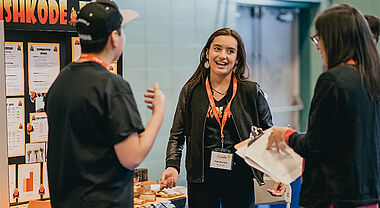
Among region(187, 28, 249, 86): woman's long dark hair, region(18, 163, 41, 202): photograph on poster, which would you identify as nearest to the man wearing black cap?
region(187, 28, 249, 86): woman's long dark hair

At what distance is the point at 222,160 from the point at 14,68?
1.45m

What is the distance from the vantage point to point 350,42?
1966 millimetres

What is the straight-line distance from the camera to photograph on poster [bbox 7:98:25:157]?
10.4ft

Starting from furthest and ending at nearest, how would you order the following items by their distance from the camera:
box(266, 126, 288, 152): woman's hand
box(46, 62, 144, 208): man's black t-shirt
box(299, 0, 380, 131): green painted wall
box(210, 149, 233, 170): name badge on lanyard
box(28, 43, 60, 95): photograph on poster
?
box(299, 0, 380, 131): green painted wall < box(28, 43, 60, 95): photograph on poster < box(210, 149, 233, 170): name badge on lanyard < box(266, 126, 288, 152): woman's hand < box(46, 62, 144, 208): man's black t-shirt

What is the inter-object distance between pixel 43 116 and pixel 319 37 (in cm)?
197

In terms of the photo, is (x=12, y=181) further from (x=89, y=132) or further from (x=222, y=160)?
(x=89, y=132)

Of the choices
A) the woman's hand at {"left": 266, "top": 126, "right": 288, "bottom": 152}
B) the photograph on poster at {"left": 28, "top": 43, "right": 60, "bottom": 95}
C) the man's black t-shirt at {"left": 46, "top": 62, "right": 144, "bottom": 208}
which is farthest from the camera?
the photograph on poster at {"left": 28, "top": 43, "right": 60, "bottom": 95}

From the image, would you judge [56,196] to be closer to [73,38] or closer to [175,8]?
[73,38]

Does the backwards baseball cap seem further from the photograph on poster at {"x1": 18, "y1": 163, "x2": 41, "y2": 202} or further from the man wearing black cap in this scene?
the photograph on poster at {"x1": 18, "y1": 163, "x2": 41, "y2": 202}

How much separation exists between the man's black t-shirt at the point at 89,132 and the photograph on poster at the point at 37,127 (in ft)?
4.58

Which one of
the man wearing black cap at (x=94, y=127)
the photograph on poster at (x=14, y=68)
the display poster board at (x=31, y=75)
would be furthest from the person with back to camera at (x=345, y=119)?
the photograph on poster at (x=14, y=68)

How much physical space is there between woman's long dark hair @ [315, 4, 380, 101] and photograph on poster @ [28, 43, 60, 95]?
192cm

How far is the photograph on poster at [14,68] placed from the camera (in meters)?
3.14

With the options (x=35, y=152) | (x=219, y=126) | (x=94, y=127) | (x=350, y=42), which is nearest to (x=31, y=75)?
(x=35, y=152)
